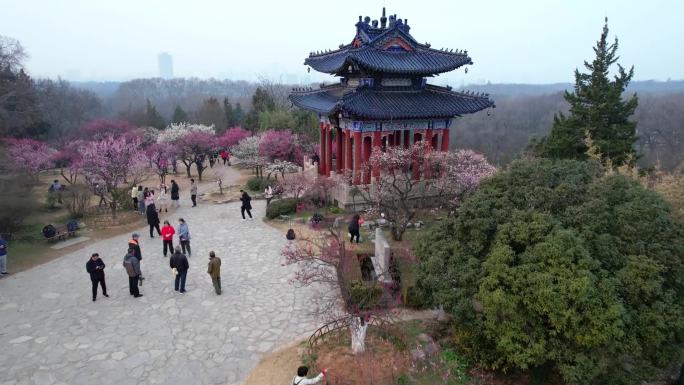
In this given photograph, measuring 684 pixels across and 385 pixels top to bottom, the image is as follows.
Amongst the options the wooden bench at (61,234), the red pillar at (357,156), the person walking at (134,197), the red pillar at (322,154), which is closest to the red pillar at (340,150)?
the red pillar at (322,154)

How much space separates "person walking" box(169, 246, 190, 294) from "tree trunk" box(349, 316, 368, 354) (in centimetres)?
549

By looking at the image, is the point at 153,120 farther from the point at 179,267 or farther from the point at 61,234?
the point at 179,267

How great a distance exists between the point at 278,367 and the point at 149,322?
156 inches

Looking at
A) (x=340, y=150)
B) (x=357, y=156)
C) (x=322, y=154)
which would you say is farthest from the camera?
(x=322, y=154)

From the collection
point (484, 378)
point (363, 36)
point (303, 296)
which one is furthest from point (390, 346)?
point (363, 36)

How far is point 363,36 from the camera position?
21109mm

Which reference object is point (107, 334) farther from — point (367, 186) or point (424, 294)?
point (367, 186)

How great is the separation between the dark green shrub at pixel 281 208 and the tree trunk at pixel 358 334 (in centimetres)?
1109

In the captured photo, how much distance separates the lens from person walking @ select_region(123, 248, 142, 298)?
12.2 m

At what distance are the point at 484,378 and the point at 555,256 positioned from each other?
9.67 feet

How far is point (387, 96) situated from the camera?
2077 centimetres

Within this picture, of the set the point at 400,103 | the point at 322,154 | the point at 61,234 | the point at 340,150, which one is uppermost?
the point at 400,103

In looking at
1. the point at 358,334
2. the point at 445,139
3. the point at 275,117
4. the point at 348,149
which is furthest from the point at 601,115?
the point at 275,117

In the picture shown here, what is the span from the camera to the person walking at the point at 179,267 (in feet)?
40.8
